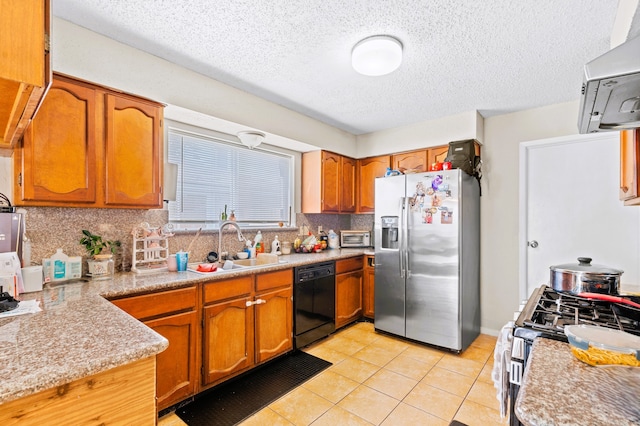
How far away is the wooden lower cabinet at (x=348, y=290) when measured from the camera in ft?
11.1

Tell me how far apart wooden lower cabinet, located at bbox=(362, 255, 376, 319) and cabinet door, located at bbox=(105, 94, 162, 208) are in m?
2.40

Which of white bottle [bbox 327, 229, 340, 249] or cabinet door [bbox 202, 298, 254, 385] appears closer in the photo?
cabinet door [bbox 202, 298, 254, 385]

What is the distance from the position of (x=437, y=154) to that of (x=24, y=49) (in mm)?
3437

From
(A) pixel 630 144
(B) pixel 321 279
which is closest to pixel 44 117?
(B) pixel 321 279

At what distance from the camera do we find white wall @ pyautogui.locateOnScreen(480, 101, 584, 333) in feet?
10.6

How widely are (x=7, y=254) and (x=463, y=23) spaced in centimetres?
274

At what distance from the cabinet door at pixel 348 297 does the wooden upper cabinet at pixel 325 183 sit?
2.81 feet

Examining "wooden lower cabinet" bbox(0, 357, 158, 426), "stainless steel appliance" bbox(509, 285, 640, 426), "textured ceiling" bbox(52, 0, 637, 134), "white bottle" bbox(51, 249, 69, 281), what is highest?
"textured ceiling" bbox(52, 0, 637, 134)

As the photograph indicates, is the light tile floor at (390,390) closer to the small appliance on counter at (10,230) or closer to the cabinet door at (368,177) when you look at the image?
the small appliance on counter at (10,230)

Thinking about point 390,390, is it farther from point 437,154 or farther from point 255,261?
point 437,154

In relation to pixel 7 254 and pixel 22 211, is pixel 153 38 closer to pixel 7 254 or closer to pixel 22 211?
pixel 22 211

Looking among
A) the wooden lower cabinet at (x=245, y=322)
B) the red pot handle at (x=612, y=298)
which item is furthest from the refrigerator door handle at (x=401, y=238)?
the red pot handle at (x=612, y=298)

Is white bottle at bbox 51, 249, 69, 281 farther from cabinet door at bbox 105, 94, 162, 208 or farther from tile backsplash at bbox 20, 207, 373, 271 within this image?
cabinet door at bbox 105, 94, 162, 208

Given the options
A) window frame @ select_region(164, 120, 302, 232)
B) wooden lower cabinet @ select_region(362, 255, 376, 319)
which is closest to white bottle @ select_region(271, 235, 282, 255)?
window frame @ select_region(164, 120, 302, 232)
